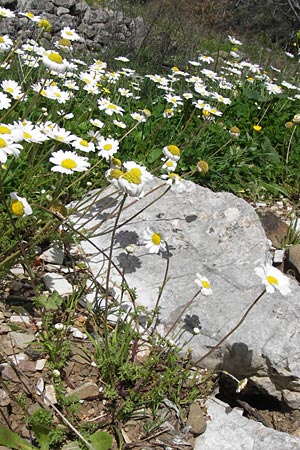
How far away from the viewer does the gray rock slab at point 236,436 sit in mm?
2195

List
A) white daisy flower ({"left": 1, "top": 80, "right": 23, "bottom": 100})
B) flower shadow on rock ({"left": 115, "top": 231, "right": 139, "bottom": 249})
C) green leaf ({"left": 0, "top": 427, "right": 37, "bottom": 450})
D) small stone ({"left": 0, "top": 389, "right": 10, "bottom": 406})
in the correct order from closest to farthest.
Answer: green leaf ({"left": 0, "top": 427, "right": 37, "bottom": 450}) < small stone ({"left": 0, "top": 389, "right": 10, "bottom": 406}) < flower shadow on rock ({"left": 115, "top": 231, "right": 139, "bottom": 249}) < white daisy flower ({"left": 1, "top": 80, "right": 23, "bottom": 100})

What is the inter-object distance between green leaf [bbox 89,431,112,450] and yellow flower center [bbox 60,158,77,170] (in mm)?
1050

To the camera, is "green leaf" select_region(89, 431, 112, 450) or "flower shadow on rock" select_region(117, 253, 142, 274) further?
"flower shadow on rock" select_region(117, 253, 142, 274)

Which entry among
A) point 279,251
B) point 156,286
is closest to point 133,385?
point 156,286

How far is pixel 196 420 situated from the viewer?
2227 millimetres

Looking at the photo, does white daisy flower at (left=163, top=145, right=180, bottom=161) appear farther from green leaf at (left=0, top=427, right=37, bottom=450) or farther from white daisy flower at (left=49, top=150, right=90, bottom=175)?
green leaf at (left=0, top=427, right=37, bottom=450)

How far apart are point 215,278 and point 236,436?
36.1 inches

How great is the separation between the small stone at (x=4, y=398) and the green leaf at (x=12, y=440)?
0.22 meters

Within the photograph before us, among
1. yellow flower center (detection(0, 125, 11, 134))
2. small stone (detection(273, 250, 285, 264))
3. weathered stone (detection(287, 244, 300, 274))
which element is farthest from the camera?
small stone (detection(273, 250, 285, 264))

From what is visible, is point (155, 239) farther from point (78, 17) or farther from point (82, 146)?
point (78, 17)

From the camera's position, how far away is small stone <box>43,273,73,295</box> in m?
2.64

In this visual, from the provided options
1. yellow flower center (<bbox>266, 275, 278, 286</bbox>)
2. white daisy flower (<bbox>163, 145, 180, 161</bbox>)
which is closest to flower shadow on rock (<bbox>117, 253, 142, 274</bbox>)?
white daisy flower (<bbox>163, 145, 180, 161</bbox>)

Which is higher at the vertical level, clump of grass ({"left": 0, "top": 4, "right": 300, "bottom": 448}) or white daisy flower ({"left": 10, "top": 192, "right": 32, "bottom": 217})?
white daisy flower ({"left": 10, "top": 192, "right": 32, "bottom": 217})

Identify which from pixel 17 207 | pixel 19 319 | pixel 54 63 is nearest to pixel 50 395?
pixel 19 319
